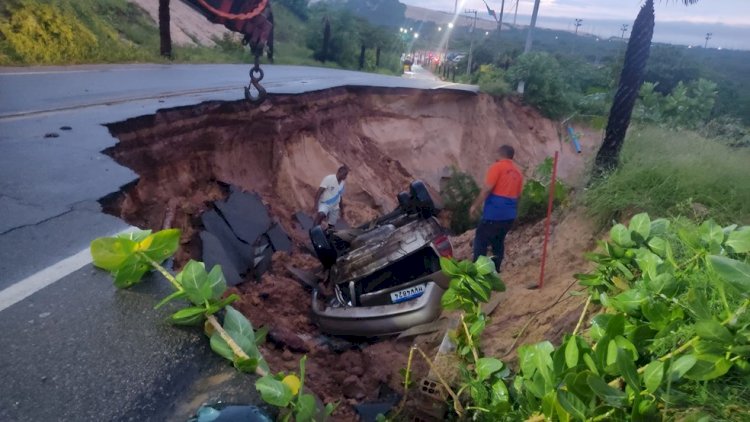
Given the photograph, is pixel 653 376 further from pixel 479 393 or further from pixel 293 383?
pixel 293 383

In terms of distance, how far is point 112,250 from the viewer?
290 centimetres

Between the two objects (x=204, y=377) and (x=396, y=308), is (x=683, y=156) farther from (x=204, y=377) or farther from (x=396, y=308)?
(x=204, y=377)

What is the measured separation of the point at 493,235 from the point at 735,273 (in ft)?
19.1

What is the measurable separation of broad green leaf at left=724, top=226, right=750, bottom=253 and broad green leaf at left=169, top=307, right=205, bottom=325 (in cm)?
210

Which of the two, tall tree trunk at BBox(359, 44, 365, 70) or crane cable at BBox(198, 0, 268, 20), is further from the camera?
tall tree trunk at BBox(359, 44, 365, 70)

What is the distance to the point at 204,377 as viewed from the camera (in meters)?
2.39

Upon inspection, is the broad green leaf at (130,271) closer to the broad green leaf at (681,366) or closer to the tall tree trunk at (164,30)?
the broad green leaf at (681,366)

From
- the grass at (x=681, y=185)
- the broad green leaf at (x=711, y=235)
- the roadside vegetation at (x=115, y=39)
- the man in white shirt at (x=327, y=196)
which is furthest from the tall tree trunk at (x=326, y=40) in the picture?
the broad green leaf at (x=711, y=235)

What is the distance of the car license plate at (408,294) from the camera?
6238 mm

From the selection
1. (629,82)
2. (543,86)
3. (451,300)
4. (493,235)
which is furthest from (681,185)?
(543,86)

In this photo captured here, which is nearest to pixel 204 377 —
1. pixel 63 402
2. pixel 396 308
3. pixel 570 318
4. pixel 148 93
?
pixel 63 402

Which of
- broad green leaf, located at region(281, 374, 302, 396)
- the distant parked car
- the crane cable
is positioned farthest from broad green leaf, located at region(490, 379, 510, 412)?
the crane cable

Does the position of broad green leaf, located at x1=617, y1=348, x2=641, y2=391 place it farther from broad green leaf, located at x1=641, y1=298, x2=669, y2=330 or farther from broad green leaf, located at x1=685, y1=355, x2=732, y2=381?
broad green leaf, located at x1=641, y1=298, x2=669, y2=330

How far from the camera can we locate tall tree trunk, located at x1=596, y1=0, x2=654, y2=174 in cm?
868
